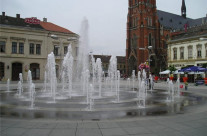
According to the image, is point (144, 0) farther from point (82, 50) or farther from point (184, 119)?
point (184, 119)

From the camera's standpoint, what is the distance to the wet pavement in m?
5.59

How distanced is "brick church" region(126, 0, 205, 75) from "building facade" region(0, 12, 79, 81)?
3174cm

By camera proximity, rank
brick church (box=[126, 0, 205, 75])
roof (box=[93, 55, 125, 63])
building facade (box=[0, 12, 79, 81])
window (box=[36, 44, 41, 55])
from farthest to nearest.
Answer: roof (box=[93, 55, 125, 63])
brick church (box=[126, 0, 205, 75])
window (box=[36, 44, 41, 55])
building facade (box=[0, 12, 79, 81])

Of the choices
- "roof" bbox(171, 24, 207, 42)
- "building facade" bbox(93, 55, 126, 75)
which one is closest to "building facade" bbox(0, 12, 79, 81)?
"roof" bbox(171, 24, 207, 42)

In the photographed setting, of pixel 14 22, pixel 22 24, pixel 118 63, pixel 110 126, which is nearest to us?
pixel 110 126

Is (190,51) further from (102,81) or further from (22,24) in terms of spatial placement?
(22,24)

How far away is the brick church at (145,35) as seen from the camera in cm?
6731

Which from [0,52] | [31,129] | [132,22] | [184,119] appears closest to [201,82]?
[184,119]

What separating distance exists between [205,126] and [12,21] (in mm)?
41412

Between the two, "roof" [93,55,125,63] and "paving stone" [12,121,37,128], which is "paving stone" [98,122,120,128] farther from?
"roof" [93,55,125,63]

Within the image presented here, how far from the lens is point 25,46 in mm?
39312

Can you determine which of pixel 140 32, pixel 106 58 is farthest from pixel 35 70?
pixel 106 58

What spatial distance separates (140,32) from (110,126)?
210 ft

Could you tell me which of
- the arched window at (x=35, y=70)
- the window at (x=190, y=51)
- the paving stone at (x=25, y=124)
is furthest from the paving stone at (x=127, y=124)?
the window at (x=190, y=51)
